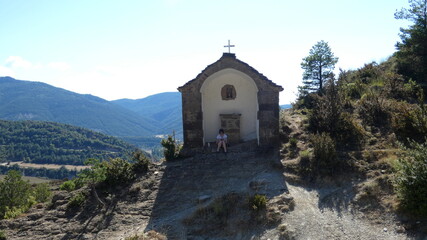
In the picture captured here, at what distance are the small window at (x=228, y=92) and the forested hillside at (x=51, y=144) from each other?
287 feet

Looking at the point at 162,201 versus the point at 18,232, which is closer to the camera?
the point at 18,232

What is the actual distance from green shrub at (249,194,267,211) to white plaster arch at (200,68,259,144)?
695cm

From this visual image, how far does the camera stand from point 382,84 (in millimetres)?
20047

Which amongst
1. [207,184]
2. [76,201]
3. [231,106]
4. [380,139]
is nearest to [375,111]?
[380,139]

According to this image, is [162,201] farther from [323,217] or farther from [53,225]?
[323,217]

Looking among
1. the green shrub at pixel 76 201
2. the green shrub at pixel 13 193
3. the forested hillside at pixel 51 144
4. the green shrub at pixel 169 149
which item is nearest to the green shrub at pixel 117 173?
the green shrub at pixel 76 201

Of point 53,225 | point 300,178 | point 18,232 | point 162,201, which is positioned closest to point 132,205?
point 162,201

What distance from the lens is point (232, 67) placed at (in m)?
16.2

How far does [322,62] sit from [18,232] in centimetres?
2226

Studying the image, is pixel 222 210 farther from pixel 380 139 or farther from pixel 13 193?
pixel 13 193

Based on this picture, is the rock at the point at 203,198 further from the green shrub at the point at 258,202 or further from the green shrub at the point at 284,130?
the green shrub at the point at 284,130

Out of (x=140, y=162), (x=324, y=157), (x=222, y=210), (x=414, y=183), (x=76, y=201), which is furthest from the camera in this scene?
(x=140, y=162)

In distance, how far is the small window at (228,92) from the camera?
57.5 feet

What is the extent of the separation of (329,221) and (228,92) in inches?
381
